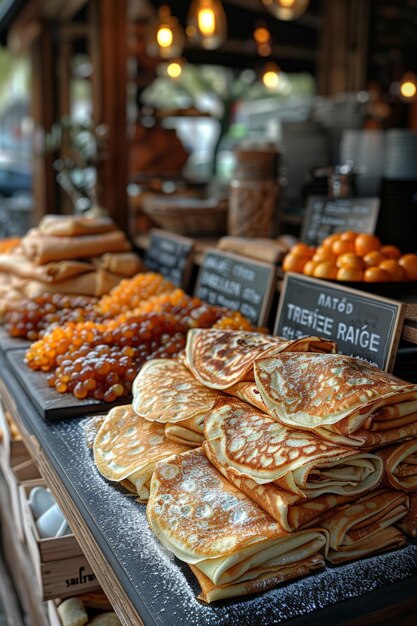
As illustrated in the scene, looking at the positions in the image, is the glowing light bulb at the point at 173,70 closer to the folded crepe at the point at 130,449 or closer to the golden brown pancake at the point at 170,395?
the golden brown pancake at the point at 170,395

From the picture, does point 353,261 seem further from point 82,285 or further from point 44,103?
point 44,103

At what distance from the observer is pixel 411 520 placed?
1.33 meters

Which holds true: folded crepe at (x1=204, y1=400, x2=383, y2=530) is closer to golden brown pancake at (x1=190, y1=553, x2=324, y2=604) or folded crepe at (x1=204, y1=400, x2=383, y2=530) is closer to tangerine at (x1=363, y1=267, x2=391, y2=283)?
golden brown pancake at (x1=190, y1=553, x2=324, y2=604)

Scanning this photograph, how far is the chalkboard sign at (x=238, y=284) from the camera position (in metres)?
2.37

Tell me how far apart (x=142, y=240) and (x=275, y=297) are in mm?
1385

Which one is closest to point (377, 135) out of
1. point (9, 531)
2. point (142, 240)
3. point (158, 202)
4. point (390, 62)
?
point (158, 202)

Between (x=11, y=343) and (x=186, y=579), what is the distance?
159 centimetres

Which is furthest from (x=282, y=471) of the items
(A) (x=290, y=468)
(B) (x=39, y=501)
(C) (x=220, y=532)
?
(B) (x=39, y=501)

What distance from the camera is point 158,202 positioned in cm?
341

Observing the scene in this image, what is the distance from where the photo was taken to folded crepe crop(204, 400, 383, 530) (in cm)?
120

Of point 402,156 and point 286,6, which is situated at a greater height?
point 286,6

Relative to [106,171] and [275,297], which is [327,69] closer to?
[106,171]

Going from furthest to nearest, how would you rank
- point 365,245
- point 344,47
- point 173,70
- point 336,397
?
1. point 173,70
2. point 344,47
3. point 365,245
4. point 336,397

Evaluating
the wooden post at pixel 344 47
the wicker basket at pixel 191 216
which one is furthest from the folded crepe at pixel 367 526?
the wooden post at pixel 344 47
